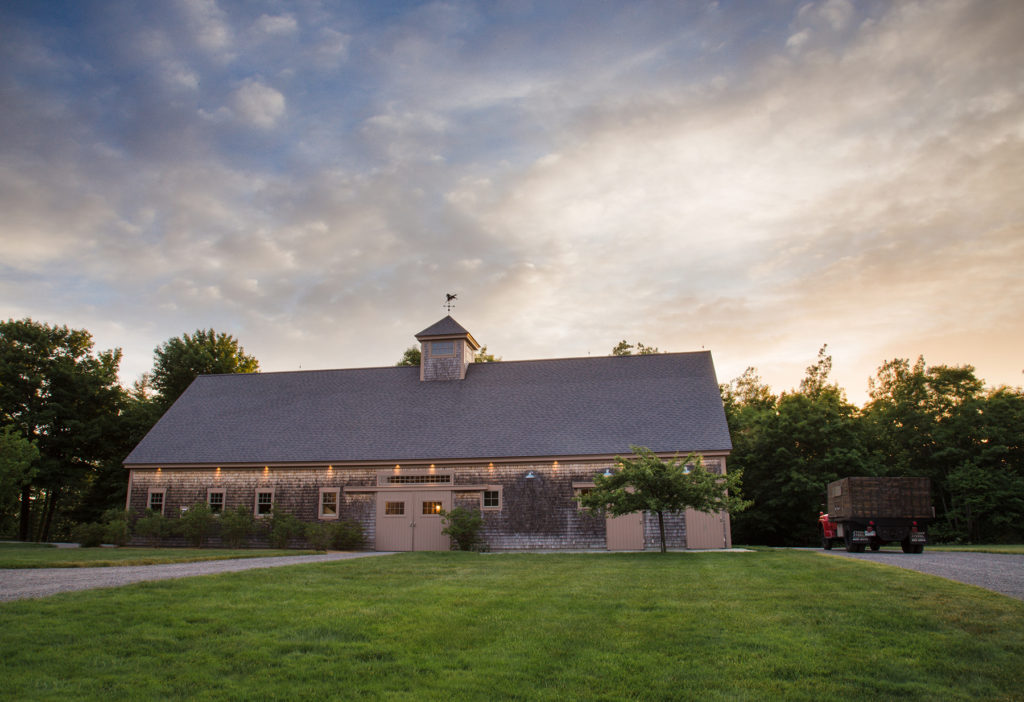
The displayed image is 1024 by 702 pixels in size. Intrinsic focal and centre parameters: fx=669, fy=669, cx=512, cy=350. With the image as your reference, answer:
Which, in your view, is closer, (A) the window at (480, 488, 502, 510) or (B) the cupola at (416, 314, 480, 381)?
(A) the window at (480, 488, 502, 510)

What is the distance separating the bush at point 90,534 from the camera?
84.1 ft

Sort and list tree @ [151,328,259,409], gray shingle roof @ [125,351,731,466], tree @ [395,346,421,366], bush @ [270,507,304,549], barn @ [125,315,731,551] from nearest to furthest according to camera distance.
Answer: barn @ [125,315,731,551], bush @ [270,507,304,549], gray shingle roof @ [125,351,731,466], tree @ [151,328,259,409], tree @ [395,346,421,366]

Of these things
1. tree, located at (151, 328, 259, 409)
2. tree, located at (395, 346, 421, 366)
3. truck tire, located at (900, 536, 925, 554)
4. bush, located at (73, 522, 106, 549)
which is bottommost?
truck tire, located at (900, 536, 925, 554)

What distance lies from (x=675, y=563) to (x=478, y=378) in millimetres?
17413

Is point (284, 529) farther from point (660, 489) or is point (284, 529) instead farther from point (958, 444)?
point (958, 444)

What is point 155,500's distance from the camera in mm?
28109

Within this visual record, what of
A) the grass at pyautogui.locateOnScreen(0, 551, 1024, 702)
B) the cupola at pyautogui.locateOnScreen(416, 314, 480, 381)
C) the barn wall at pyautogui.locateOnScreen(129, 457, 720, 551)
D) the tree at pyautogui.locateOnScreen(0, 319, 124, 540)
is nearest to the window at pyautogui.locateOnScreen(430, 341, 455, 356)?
the cupola at pyautogui.locateOnScreen(416, 314, 480, 381)

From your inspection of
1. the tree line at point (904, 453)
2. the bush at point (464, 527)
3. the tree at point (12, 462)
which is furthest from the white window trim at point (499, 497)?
the tree at point (12, 462)

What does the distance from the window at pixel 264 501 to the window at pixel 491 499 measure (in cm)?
879

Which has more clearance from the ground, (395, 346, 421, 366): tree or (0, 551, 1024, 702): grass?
(395, 346, 421, 366): tree

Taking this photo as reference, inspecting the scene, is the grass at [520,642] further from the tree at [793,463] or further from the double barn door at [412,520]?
the tree at [793,463]

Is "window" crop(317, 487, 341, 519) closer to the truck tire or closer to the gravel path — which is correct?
the gravel path

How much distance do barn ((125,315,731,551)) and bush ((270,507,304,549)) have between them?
0.90 metres

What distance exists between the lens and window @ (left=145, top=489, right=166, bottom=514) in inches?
1103
